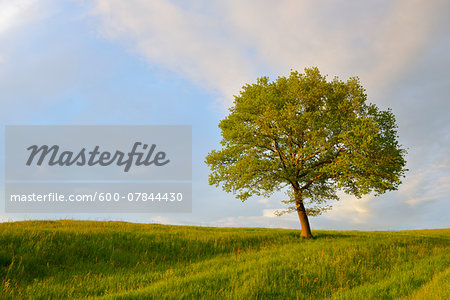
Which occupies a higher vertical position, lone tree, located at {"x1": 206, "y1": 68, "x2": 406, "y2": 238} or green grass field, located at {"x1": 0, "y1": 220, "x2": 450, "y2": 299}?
lone tree, located at {"x1": 206, "y1": 68, "x2": 406, "y2": 238}

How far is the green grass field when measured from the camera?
10320 millimetres

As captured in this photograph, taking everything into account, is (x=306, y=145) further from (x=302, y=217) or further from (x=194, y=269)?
(x=194, y=269)

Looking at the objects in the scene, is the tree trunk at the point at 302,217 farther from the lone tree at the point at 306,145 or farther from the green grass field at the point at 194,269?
the green grass field at the point at 194,269

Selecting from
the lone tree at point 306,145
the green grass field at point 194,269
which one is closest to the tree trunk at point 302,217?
the lone tree at point 306,145

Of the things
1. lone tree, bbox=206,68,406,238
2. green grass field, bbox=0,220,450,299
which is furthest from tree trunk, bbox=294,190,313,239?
green grass field, bbox=0,220,450,299

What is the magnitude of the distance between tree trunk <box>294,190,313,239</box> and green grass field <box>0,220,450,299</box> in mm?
6135

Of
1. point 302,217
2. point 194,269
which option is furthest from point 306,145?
point 194,269

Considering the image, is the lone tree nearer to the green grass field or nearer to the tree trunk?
the tree trunk

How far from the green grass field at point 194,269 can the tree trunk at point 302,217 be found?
6.14 meters

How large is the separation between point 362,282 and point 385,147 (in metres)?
13.9

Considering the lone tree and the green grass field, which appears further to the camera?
the lone tree

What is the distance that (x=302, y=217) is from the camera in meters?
25.0

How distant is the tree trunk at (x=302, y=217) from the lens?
79.7ft

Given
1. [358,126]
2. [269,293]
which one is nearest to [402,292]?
[269,293]
